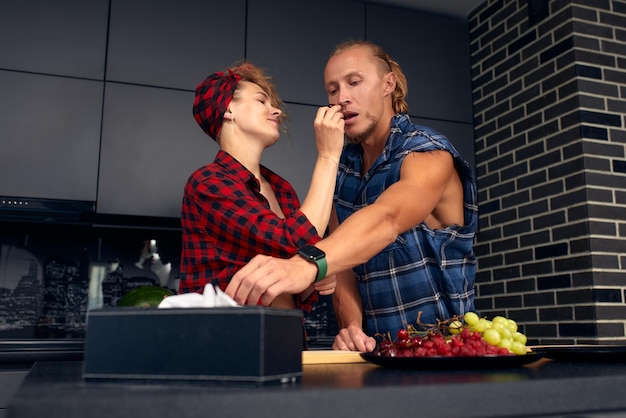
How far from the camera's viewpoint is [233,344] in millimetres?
712

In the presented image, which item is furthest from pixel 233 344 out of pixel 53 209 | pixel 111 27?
pixel 111 27

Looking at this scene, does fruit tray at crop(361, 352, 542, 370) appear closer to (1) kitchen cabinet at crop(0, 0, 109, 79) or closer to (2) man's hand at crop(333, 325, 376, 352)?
(2) man's hand at crop(333, 325, 376, 352)

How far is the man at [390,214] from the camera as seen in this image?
1.36m

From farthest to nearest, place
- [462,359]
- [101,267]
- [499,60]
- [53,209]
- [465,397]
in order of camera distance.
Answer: [499,60] → [101,267] → [53,209] → [462,359] → [465,397]

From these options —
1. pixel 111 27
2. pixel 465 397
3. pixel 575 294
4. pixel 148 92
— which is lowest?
pixel 465 397

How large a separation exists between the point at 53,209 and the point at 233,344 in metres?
2.16

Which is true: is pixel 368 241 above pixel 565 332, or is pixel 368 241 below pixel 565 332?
above

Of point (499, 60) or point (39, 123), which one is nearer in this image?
point (39, 123)

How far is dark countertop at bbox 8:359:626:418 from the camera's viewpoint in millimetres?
587

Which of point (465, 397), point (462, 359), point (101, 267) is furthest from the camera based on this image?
point (101, 267)

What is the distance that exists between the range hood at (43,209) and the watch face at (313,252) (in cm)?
183

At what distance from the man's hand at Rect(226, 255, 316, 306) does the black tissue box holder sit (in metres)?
0.23

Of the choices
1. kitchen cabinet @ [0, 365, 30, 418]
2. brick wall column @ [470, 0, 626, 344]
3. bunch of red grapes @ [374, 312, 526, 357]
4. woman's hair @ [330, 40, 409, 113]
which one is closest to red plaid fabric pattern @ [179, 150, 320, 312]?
bunch of red grapes @ [374, 312, 526, 357]

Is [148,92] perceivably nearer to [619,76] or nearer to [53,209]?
[53,209]
